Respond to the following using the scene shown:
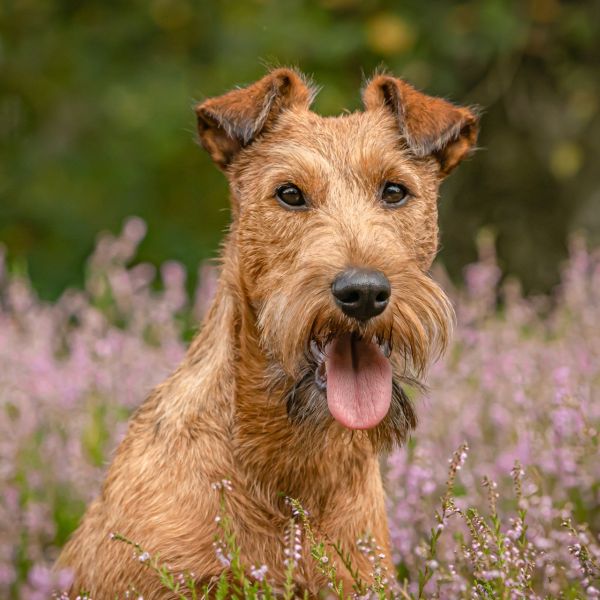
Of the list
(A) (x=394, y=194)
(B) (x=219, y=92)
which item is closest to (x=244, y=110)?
(A) (x=394, y=194)

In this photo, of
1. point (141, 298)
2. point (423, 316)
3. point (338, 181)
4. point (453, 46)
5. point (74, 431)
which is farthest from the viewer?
point (453, 46)

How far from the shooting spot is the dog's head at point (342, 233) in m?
2.91

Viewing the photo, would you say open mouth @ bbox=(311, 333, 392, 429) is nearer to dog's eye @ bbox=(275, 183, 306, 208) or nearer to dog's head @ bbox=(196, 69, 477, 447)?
dog's head @ bbox=(196, 69, 477, 447)

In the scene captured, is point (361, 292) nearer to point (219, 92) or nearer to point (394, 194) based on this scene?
point (394, 194)

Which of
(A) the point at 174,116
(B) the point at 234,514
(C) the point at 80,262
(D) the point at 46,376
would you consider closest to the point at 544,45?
(A) the point at 174,116

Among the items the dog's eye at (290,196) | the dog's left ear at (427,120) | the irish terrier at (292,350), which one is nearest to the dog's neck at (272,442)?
the irish terrier at (292,350)

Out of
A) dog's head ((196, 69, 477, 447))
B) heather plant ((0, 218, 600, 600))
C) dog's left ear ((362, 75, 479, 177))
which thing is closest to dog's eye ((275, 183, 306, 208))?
dog's head ((196, 69, 477, 447))

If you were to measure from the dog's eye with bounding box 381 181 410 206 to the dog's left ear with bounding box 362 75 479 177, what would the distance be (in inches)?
5.5

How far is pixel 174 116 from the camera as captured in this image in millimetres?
8172

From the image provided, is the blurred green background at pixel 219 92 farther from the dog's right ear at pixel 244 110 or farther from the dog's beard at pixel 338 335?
the dog's beard at pixel 338 335

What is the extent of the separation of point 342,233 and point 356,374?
0.40m

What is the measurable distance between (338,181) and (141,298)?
262 cm

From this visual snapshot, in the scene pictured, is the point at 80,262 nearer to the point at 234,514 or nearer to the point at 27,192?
the point at 27,192

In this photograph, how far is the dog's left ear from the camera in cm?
340
